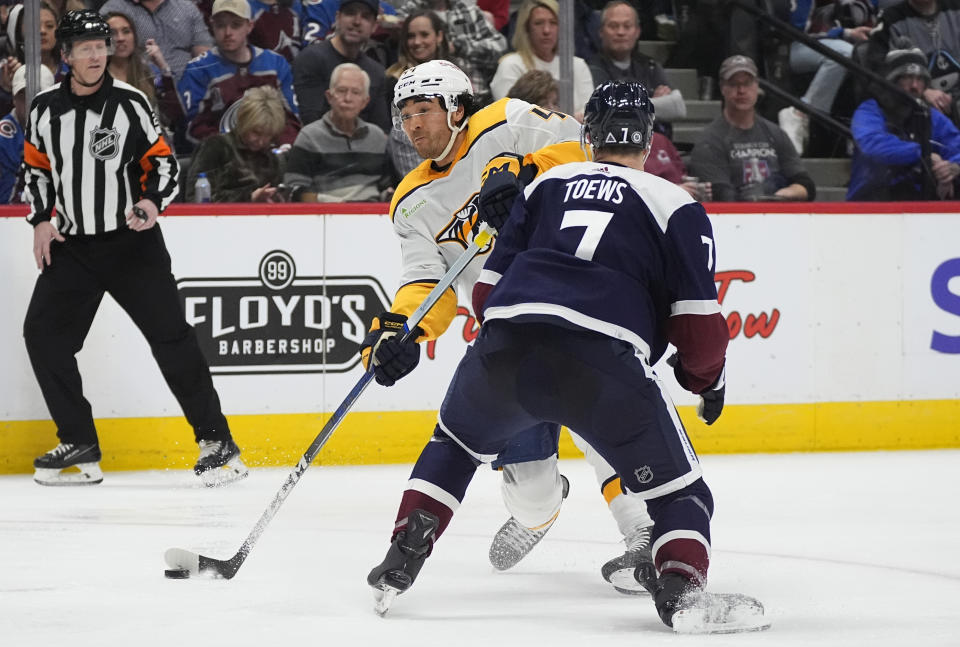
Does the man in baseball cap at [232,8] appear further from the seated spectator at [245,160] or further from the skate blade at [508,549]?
the skate blade at [508,549]

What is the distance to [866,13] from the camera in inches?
267

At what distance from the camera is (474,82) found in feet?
18.7

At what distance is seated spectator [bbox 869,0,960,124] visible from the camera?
6316mm

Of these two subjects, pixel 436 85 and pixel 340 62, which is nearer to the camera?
pixel 436 85

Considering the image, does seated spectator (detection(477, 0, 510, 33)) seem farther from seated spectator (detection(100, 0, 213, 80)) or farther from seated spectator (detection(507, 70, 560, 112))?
seated spectator (detection(100, 0, 213, 80))

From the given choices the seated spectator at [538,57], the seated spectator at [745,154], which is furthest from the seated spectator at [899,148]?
the seated spectator at [538,57]

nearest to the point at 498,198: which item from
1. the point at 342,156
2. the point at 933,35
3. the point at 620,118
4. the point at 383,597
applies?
the point at 620,118

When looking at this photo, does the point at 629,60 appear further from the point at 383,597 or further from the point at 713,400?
the point at 383,597

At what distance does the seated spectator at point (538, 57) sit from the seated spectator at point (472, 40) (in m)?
0.07

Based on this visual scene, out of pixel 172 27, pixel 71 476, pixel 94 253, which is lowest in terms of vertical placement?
pixel 71 476

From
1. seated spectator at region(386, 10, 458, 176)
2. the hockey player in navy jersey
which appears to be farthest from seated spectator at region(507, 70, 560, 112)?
the hockey player in navy jersey

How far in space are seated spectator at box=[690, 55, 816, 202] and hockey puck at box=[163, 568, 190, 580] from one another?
3009 millimetres

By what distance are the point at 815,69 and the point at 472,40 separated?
5.27 feet

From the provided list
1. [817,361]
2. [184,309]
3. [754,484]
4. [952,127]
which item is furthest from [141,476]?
[952,127]
